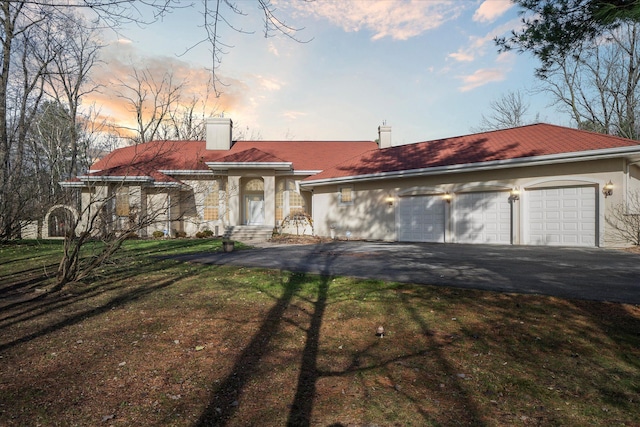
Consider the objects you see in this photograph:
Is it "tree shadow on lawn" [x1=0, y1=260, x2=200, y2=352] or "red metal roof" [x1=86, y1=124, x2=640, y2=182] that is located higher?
"red metal roof" [x1=86, y1=124, x2=640, y2=182]

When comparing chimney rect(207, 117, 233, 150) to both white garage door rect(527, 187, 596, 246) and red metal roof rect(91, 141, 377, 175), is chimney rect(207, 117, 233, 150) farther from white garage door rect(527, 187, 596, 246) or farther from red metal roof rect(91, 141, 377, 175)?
white garage door rect(527, 187, 596, 246)

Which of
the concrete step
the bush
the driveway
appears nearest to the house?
the concrete step

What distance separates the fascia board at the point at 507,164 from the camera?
34.8 feet

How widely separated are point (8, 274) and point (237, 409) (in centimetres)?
825

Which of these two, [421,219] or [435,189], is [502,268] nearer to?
[435,189]

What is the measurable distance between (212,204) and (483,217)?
47.4ft

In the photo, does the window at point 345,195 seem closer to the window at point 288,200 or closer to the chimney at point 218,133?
the window at point 288,200

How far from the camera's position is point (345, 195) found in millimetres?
16953

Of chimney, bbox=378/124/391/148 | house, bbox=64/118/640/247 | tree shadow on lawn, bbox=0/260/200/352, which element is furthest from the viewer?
chimney, bbox=378/124/391/148

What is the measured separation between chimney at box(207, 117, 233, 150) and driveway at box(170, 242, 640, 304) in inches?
554

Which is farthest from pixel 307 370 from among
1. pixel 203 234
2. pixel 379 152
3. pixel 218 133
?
pixel 218 133

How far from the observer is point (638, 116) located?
23297 millimetres

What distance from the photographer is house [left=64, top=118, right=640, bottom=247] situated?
36.8ft

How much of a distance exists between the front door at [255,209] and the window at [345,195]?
19.1 feet
